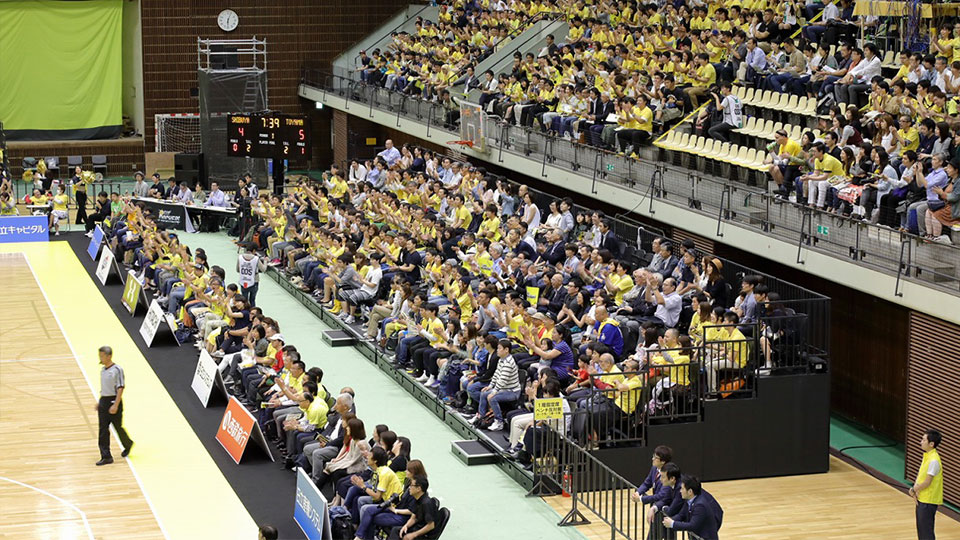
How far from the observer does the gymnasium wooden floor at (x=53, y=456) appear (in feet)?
51.7

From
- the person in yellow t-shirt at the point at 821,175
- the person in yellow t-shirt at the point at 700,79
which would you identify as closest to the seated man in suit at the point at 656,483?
the person in yellow t-shirt at the point at 821,175

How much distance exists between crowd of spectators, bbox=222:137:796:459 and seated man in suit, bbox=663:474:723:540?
3.57 metres

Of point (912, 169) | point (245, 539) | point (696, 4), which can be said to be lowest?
point (245, 539)

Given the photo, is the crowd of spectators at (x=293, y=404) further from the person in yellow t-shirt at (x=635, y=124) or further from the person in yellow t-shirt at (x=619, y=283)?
the person in yellow t-shirt at (x=635, y=124)

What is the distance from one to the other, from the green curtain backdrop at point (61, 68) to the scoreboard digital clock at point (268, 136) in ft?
38.5

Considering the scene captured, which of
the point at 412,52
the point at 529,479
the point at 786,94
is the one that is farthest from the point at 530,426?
the point at 412,52

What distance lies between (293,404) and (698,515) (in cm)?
714

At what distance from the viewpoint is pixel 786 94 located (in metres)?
24.3

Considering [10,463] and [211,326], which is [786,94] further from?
A: [10,463]

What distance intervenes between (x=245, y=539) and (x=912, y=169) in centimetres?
1056

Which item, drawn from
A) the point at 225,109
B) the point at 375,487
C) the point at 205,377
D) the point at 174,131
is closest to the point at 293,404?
the point at 205,377

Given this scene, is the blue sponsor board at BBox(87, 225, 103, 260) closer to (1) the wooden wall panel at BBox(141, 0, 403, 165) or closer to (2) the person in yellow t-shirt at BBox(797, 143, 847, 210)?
(1) the wooden wall panel at BBox(141, 0, 403, 165)

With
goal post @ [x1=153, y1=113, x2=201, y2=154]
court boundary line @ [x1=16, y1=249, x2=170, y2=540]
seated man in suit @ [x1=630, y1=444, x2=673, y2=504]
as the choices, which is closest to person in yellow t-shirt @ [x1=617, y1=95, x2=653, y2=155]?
court boundary line @ [x1=16, y1=249, x2=170, y2=540]

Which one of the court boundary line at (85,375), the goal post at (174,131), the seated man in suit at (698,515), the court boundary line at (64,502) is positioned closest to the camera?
the seated man in suit at (698,515)
